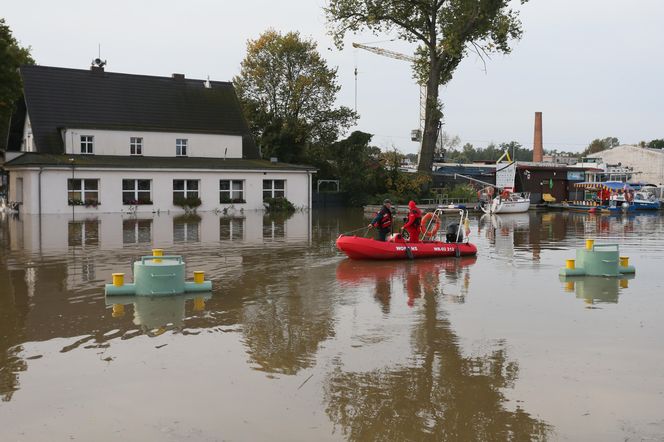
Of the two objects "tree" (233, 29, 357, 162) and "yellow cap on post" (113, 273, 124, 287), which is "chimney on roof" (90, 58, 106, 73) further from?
"yellow cap on post" (113, 273, 124, 287)

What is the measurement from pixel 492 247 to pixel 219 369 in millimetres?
15316

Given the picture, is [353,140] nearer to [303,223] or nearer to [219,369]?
[303,223]

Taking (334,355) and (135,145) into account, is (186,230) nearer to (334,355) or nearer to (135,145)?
(135,145)

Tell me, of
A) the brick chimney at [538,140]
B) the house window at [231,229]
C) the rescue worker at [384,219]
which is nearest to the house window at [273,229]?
the house window at [231,229]

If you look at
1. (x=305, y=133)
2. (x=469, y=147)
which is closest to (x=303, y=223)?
→ (x=305, y=133)

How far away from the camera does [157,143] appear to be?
132ft

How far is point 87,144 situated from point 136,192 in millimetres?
4933

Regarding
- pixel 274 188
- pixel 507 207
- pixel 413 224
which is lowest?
pixel 413 224

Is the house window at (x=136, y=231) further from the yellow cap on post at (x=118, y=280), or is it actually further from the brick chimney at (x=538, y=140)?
the brick chimney at (x=538, y=140)

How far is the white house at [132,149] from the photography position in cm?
3434

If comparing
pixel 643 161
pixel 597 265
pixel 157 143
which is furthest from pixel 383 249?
pixel 643 161

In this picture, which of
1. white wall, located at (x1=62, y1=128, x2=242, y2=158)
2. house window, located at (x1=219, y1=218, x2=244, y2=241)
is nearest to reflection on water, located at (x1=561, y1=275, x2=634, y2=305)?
house window, located at (x1=219, y1=218, x2=244, y2=241)

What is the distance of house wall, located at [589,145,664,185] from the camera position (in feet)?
229

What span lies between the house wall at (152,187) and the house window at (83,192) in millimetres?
227
